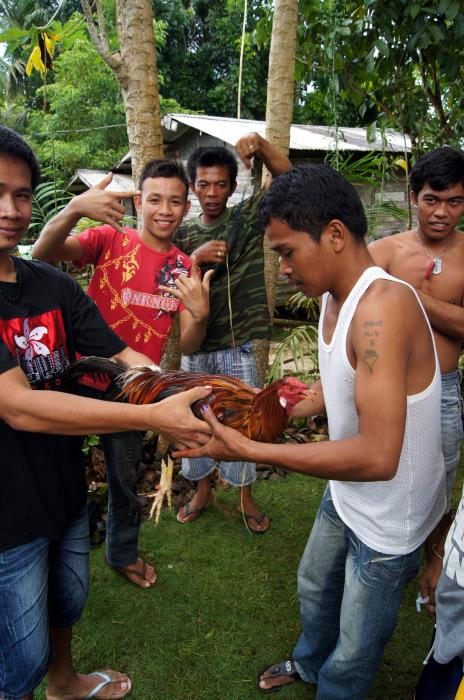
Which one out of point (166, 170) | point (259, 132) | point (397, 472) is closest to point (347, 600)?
point (397, 472)

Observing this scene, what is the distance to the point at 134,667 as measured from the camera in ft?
9.11

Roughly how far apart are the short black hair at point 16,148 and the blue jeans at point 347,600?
5.85ft

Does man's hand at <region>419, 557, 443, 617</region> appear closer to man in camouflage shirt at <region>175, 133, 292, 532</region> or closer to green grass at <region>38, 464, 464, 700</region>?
green grass at <region>38, 464, 464, 700</region>

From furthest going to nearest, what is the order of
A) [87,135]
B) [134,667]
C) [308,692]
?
[87,135] < [134,667] < [308,692]

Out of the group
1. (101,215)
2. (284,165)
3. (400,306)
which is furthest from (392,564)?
(284,165)

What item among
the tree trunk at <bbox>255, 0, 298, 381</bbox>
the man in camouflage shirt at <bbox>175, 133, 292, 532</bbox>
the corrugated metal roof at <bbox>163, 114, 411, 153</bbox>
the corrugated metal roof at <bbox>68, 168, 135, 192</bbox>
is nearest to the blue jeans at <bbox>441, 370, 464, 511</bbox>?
the man in camouflage shirt at <bbox>175, 133, 292, 532</bbox>

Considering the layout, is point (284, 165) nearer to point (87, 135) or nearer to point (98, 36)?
point (98, 36)

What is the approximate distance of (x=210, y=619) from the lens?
3.08m

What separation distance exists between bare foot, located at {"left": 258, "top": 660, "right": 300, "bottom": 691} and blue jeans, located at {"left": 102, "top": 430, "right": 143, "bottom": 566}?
1094 mm

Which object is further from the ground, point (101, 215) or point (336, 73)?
point (336, 73)

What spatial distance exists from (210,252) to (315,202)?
1689 mm

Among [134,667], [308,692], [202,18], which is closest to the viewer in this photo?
[308,692]

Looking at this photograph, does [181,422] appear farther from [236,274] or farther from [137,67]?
[137,67]

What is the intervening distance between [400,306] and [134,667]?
2.48 m
